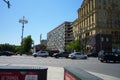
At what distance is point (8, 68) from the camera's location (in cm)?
733

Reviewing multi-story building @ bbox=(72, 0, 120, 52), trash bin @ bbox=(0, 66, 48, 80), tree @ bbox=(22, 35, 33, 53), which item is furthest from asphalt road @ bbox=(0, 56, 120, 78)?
tree @ bbox=(22, 35, 33, 53)

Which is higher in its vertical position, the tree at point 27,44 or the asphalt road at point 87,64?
the tree at point 27,44

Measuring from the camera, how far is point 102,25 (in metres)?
120

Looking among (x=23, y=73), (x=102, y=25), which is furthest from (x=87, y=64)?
(x=102, y=25)

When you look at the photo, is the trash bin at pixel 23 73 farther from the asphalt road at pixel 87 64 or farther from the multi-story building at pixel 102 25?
the multi-story building at pixel 102 25

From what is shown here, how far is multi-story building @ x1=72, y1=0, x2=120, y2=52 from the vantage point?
388 feet

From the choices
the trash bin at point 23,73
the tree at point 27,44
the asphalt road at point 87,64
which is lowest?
the asphalt road at point 87,64

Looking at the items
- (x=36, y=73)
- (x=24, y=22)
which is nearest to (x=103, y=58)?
(x=36, y=73)

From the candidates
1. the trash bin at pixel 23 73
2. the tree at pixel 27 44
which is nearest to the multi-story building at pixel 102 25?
the tree at pixel 27 44

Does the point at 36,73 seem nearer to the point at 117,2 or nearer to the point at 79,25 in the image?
the point at 117,2

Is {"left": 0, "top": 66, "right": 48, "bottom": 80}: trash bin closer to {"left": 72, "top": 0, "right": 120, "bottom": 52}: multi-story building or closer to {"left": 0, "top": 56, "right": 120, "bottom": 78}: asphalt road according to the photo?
{"left": 0, "top": 56, "right": 120, "bottom": 78}: asphalt road

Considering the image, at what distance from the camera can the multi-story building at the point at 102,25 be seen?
11825cm

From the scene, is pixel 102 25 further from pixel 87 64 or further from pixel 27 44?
pixel 87 64

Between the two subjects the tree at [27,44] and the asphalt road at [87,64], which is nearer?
the asphalt road at [87,64]
